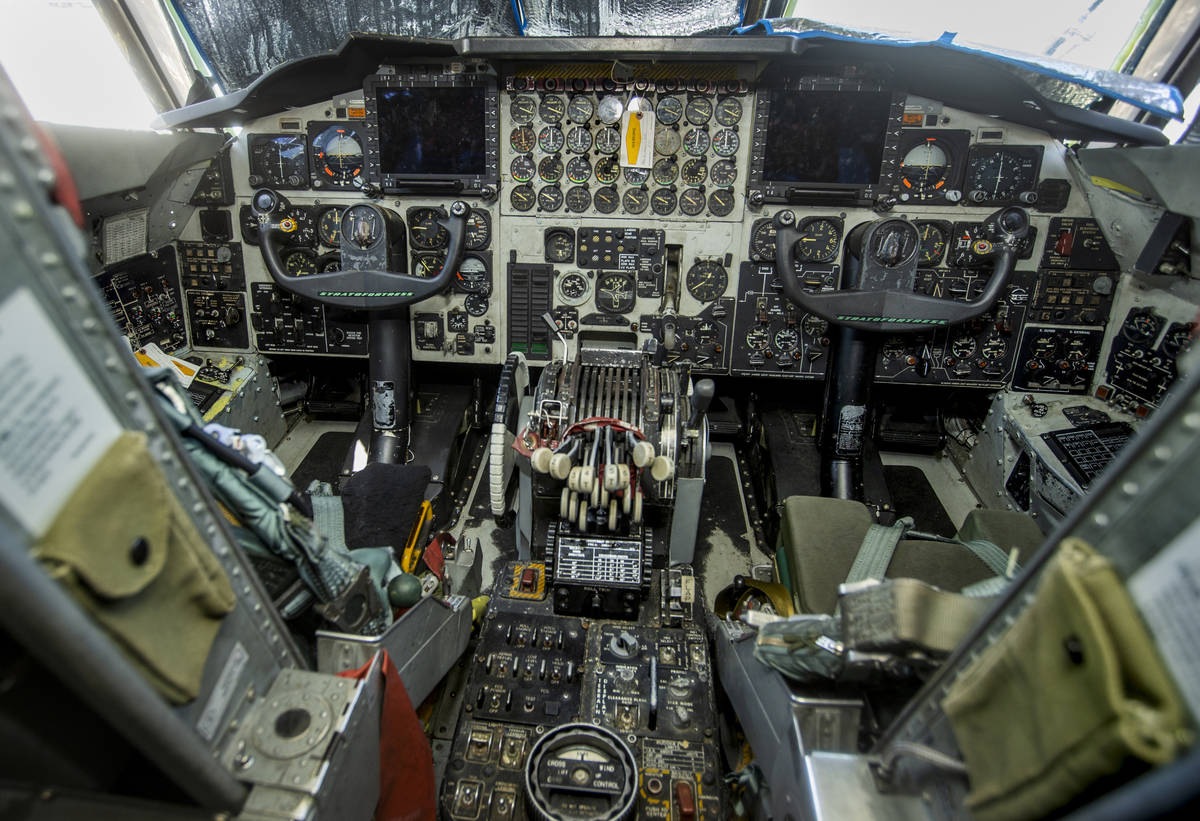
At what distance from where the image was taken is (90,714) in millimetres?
860

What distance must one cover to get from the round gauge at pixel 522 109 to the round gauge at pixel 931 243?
222 cm

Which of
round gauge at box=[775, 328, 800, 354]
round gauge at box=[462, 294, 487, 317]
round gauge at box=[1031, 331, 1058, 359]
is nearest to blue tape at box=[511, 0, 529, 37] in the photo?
round gauge at box=[462, 294, 487, 317]

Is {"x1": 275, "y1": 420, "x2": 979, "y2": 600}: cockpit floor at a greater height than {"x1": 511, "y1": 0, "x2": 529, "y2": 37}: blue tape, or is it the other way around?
{"x1": 511, "y1": 0, "x2": 529, "y2": 37}: blue tape

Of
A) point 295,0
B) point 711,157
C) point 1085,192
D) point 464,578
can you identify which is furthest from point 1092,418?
point 295,0

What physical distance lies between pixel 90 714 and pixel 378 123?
347 centimetres

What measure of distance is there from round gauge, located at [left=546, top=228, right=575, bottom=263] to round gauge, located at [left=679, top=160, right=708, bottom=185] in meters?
0.72

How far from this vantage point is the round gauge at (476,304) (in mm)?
3988

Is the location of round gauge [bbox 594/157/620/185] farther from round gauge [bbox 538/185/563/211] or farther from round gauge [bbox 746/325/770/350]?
round gauge [bbox 746/325/770/350]

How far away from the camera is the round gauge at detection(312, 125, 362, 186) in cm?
372

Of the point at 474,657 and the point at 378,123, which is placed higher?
the point at 378,123

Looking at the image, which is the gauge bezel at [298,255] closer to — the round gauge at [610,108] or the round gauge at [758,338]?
the round gauge at [610,108]

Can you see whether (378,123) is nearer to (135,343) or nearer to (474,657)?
(135,343)

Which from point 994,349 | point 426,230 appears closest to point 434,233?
point 426,230

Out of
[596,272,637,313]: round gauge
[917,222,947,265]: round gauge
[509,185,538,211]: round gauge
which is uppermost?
[509,185,538,211]: round gauge
